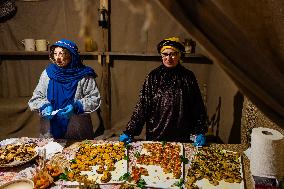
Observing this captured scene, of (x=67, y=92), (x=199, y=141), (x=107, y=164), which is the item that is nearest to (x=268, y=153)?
(x=199, y=141)

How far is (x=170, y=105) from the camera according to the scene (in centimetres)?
307

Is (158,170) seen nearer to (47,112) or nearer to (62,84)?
(47,112)

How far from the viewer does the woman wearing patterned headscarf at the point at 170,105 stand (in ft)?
10.0

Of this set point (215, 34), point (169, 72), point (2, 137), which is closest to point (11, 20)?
point (2, 137)

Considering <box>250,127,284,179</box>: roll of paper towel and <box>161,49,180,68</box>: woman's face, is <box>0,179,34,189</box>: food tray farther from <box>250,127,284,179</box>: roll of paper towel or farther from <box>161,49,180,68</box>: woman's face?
<box>161,49,180,68</box>: woman's face

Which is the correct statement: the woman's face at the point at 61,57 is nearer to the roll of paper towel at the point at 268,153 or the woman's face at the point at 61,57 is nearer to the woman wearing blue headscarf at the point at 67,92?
the woman wearing blue headscarf at the point at 67,92

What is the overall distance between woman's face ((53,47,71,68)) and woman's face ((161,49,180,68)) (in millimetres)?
1019

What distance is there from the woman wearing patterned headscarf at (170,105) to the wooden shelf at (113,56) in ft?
7.28

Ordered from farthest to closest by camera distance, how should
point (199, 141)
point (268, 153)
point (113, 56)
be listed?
point (113, 56)
point (199, 141)
point (268, 153)

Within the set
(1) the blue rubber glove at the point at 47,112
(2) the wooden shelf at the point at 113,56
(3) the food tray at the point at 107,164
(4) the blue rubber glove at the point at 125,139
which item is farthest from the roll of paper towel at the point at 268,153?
(2) the wooden shelf at the point at 113,56

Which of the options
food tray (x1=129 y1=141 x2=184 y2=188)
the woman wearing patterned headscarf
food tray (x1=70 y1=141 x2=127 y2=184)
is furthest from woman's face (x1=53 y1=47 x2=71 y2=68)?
food tray (x1=129 y1=141 x2=184 y2=188)

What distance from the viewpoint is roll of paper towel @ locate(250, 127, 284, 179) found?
1.92 m

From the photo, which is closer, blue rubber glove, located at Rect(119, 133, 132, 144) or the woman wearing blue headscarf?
blue rubber glove, located at Rect(119, 133, 132, 144)

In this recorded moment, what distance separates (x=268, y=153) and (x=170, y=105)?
1.29m
